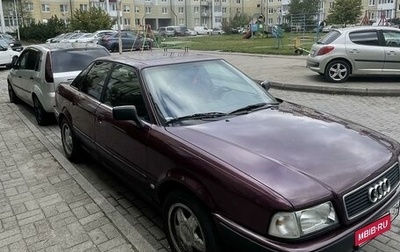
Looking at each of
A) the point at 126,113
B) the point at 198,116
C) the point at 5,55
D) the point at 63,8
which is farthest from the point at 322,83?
the point at 63,8

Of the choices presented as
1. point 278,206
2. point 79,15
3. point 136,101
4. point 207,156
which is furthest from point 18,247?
point 79,15

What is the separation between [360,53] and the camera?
10.5 meters

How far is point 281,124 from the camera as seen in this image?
3260mm

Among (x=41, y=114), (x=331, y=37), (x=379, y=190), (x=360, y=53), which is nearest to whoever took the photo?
(x=379, y=190)

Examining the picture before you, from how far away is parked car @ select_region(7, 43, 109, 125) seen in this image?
7.27 m

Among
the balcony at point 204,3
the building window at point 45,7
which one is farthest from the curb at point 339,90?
the balcony at point 204,3

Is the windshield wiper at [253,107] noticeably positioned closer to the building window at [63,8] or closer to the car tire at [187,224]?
the car tire at [187,224]

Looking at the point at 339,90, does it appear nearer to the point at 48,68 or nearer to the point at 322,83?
the point at 322,83

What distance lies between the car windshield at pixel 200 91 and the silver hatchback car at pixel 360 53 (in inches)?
293

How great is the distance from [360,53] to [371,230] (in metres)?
9.10

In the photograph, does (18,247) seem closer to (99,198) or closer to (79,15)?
(99,198)

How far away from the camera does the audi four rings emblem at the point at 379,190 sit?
256cm

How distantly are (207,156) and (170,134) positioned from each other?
0.54 meters

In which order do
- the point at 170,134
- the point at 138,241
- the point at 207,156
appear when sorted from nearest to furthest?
the point at 207,156 < the point at 170,134 < the point at 138,241
